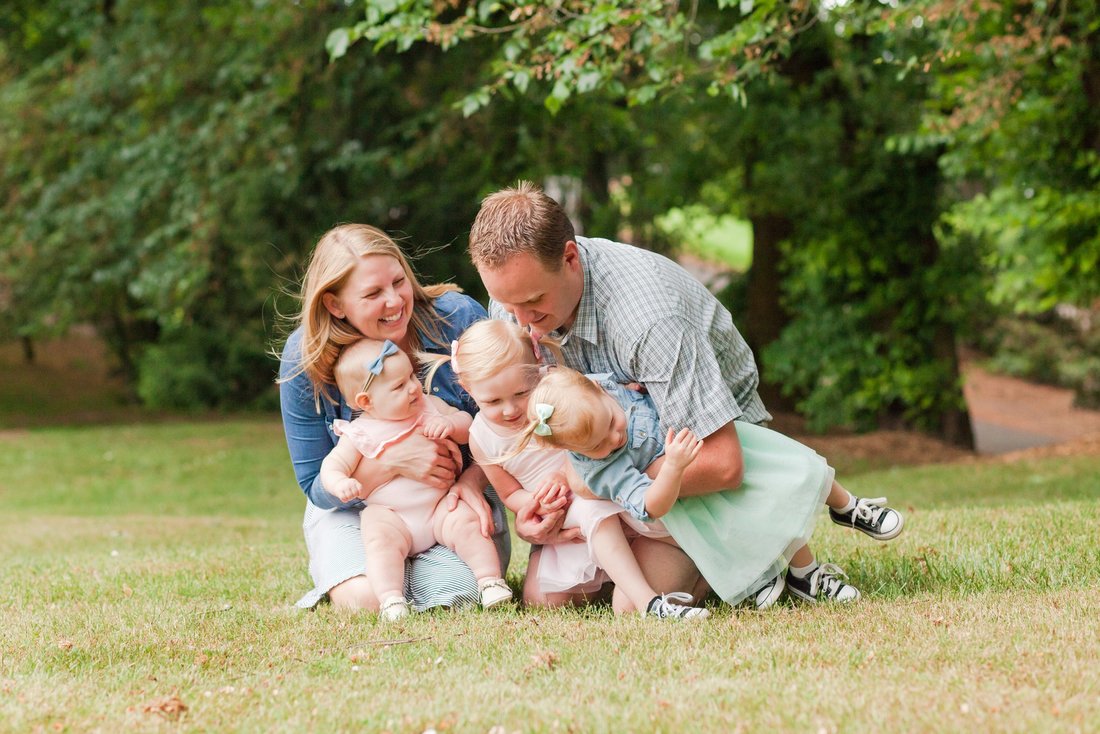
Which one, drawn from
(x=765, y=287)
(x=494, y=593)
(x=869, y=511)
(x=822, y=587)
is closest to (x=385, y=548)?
(x=494, y=593)

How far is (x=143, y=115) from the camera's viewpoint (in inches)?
588

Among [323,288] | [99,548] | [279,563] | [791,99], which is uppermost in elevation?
[791,99]

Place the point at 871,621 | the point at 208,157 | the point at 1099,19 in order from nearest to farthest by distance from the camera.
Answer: the point at 871,621, the point at 1099,19, the point at 208,157

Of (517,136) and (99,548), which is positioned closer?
(99,548)

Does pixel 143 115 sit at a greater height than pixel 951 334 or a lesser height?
greater

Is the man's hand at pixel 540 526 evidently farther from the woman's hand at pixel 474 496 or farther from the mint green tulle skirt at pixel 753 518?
the mint green tulle skirt at pixel 753 518

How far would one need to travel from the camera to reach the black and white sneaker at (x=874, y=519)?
4.39 m

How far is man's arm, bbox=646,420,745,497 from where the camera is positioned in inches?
155

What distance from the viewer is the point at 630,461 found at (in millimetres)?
4105

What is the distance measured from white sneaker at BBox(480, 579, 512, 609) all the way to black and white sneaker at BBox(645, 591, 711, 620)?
0.60m

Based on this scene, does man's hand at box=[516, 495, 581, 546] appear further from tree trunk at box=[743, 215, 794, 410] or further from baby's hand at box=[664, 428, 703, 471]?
tree trunk at box=[743, 215, 794, 410]

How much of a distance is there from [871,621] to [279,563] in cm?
341

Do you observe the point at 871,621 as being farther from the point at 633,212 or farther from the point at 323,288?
the point at 633,212

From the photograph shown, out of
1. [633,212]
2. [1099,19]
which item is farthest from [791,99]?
[1099,19]
